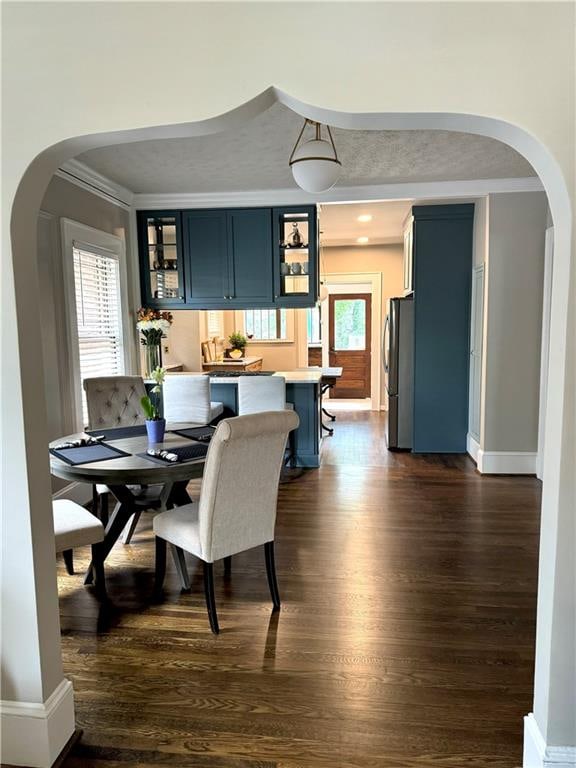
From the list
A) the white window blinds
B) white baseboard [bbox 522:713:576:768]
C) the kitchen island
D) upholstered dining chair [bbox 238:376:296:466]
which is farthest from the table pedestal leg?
the white window blinds

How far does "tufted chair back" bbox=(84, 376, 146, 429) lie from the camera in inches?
150

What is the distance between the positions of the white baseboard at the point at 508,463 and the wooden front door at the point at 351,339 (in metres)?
4.65

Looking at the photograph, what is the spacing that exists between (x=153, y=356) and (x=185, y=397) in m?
1.25

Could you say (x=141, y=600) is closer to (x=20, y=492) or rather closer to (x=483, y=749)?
(x=20, y=492)

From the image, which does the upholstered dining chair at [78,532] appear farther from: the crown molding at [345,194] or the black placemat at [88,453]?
the crown molding at [345,194]

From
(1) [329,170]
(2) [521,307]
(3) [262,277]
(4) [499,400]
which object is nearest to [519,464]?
(4) [499,400]

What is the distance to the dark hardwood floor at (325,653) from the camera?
5.87 ft

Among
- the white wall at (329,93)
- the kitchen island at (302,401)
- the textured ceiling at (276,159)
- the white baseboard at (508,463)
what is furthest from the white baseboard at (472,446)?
the white wall at (329,93)

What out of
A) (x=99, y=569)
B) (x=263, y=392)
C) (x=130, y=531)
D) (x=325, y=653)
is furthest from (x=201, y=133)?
(x=263, y=392)

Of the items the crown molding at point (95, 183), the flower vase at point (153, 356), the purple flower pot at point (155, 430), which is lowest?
the purple flower pot at point (155, 430)

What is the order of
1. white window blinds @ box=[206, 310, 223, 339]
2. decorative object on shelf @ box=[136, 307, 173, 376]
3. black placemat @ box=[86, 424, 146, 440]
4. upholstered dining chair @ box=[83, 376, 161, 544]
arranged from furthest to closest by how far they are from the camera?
1. white window blinds @ box=[206, 310, 223, 339]
2. decorative object on shelf @ box=[136, 307, 173, 376]
3. upholstered dining chair @ box=[83, 376, 161, 544]
4. black placemat @ box=[86, 424, 146, 440]

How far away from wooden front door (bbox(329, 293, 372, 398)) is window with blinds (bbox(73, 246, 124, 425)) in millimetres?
5045

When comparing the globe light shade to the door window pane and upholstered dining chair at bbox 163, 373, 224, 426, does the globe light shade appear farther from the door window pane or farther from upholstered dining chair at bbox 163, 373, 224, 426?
the door window pane

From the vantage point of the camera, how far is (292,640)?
2369mm
